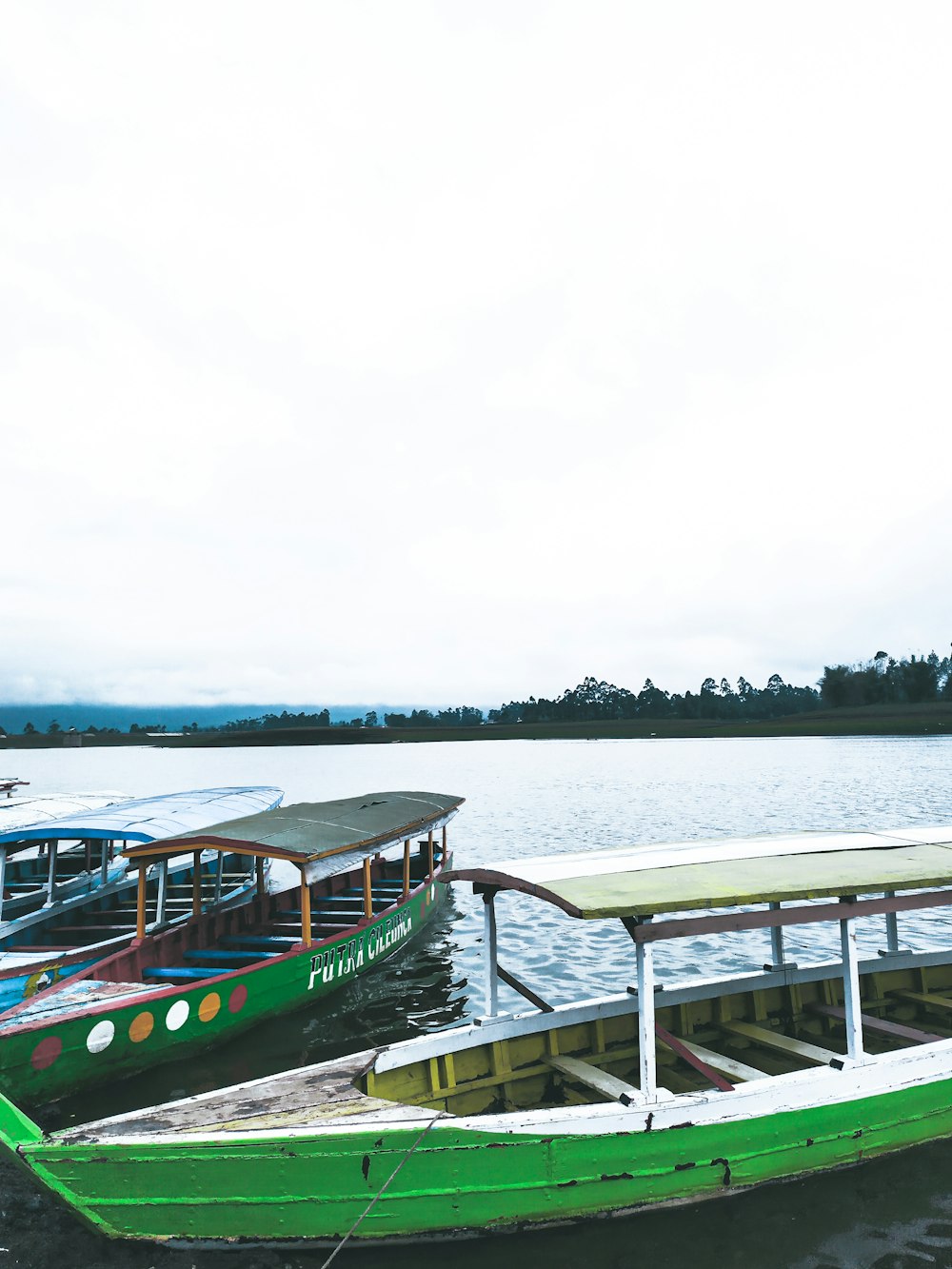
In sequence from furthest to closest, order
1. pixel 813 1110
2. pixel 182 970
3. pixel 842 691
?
pixel 842 691
pixel 182 970
pixel 813 1110

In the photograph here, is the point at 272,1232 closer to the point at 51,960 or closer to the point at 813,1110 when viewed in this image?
the point at 813,1110

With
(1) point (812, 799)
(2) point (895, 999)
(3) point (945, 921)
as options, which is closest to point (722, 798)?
(1) point (812, 799)

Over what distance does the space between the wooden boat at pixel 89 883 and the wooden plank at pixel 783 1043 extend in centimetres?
925

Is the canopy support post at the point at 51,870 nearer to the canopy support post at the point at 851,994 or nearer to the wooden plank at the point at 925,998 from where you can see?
the canopy support post at the point at 851,994

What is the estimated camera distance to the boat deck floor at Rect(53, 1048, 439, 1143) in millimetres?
6570

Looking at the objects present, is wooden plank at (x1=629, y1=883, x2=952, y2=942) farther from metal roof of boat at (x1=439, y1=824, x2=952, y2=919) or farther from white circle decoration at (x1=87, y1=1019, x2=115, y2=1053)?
white circle decoration at (x1=87, y1=1019, x2=115, y2=1053)

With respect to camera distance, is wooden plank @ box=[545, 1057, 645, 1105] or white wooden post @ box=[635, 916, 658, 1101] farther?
wooden plank @ box=[545, 1057, 645, 1105]

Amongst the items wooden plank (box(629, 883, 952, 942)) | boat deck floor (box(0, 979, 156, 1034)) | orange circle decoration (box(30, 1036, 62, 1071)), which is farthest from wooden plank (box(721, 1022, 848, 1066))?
orange circle decoration (box(30, 1036, 62, 1071))

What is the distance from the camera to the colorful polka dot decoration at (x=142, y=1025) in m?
9.55

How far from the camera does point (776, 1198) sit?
7836 mm

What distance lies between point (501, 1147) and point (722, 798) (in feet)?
149

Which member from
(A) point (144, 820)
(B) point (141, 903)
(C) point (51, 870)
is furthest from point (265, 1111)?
(C) point (51, 870)

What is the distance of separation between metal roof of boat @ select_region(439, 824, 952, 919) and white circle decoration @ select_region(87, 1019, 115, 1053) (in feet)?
16.4

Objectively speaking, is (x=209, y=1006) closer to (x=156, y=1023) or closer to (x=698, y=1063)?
(x=156, y=1023)
